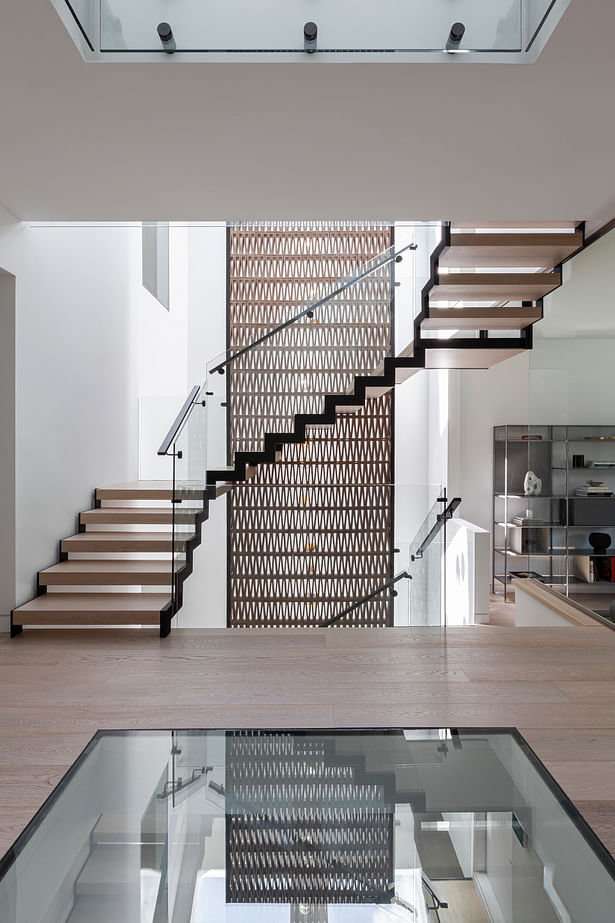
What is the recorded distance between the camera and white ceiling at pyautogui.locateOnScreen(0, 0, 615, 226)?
2.80 m

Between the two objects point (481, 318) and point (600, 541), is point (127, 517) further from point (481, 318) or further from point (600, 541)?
point (600, 541)

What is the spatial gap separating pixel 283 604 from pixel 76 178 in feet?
14.6

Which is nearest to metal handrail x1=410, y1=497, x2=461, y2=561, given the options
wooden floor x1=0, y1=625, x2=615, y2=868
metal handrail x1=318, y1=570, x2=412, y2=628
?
metal handrail x1=318, y1=570, x2=412, y2=628

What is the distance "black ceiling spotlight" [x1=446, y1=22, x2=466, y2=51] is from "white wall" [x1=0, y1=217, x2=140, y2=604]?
302 centimetres

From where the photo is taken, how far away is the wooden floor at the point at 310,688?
2916mm

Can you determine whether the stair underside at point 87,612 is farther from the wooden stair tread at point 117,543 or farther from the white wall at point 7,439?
the wooden stair tread at point 117,543

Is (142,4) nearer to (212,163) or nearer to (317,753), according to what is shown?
(212,163)

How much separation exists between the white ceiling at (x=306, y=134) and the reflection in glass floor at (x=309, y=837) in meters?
2.47

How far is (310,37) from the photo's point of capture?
2.77 m

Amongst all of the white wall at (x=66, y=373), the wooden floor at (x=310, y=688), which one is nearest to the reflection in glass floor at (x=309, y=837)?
the wooden floor at (x=310, y=688)

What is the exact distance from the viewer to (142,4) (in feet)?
9.41

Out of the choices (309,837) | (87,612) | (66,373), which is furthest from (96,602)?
(309,837)

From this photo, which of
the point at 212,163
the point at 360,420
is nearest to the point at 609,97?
the point at 212,163

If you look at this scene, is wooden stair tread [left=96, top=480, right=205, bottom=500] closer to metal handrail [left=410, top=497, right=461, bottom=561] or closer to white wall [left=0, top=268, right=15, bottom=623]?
white wall [left=0, top=268, right=15, bottom=623]
